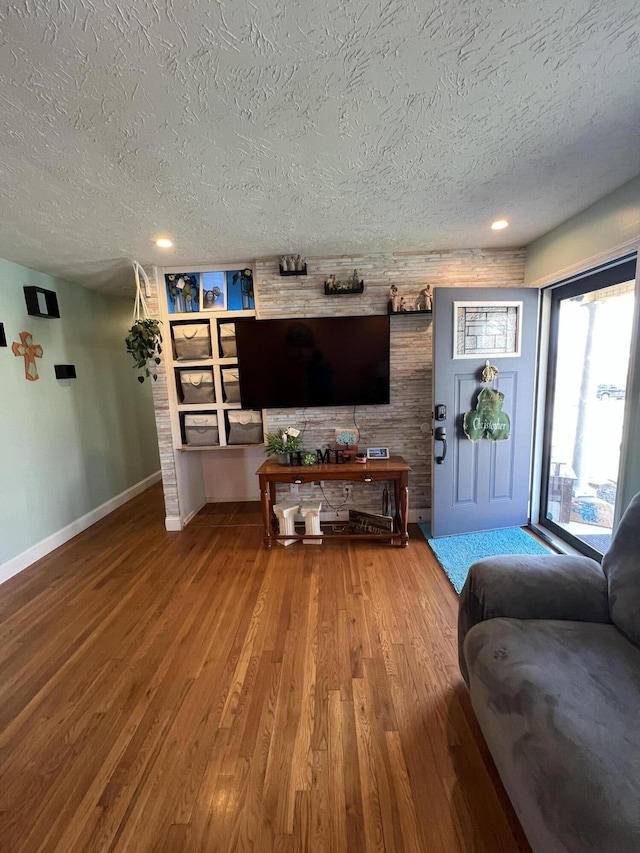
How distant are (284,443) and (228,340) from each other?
105cm

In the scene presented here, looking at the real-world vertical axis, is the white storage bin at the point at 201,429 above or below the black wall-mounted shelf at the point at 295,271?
below

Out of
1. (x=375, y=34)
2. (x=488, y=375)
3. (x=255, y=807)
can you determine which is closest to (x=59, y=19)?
(x=375, y=34)

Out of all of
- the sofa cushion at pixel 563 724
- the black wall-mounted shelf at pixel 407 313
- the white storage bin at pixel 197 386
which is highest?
the black wall-mounted shelf at pixel 407 313

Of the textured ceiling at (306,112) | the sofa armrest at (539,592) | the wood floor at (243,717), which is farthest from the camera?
the sofa armrest at (539,592)

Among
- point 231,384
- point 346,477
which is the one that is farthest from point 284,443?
point 231,384

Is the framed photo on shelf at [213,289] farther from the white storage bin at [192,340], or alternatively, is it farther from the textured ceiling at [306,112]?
the textured ceiling at [306,112]

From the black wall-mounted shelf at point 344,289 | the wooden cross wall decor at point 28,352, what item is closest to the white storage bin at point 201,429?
the wooden cross wall decor at point 28,352

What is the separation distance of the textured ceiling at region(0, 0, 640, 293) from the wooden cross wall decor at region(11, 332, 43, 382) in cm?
87

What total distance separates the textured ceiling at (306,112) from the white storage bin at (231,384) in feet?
3.72

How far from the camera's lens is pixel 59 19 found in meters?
0.89

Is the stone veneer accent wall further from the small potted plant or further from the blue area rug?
the blue area rug

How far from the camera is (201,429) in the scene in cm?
309

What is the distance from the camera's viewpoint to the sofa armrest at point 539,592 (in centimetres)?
128

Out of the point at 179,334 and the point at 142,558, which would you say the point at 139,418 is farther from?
the point at 142,558
